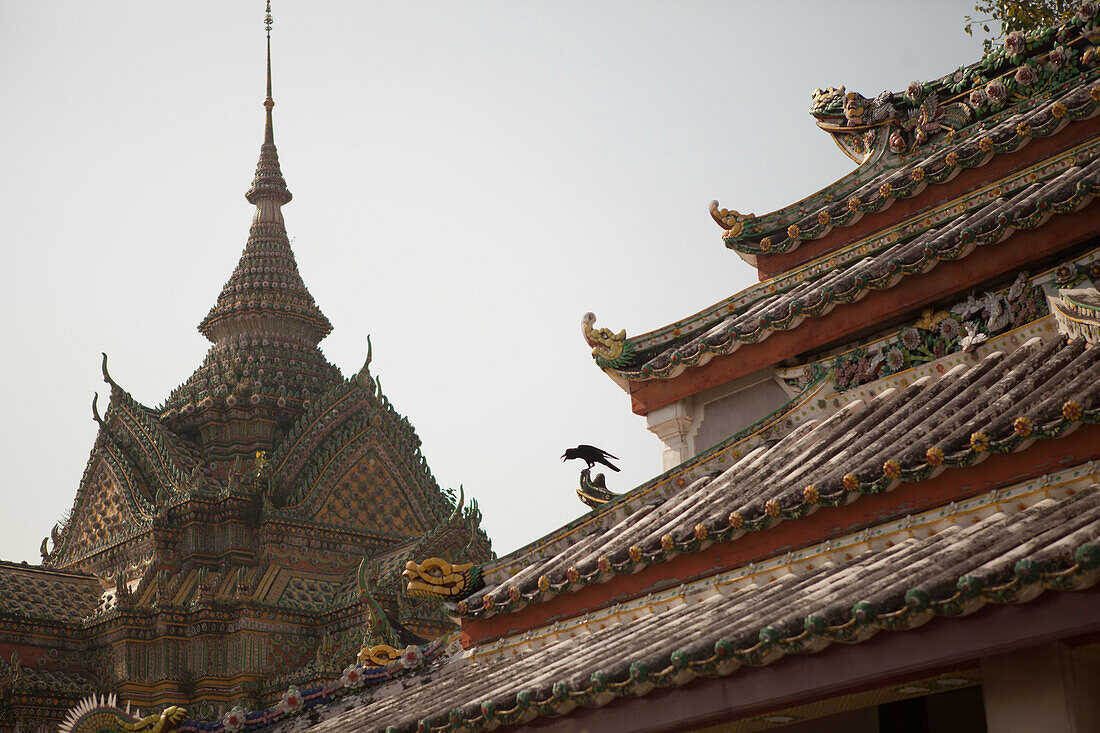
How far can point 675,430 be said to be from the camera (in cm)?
1162

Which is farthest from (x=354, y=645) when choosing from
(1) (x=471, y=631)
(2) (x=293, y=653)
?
(1) (x=471, y=631)

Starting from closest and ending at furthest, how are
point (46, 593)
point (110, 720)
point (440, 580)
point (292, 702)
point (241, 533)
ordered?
point (440, 580) < point (110, 720) < point (292, 702) < point (46, 593) < point (241, 533)

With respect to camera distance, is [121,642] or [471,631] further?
[121,642]

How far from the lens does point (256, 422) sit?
27.2 meters

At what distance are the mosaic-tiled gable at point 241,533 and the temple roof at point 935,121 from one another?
1113 centimetres

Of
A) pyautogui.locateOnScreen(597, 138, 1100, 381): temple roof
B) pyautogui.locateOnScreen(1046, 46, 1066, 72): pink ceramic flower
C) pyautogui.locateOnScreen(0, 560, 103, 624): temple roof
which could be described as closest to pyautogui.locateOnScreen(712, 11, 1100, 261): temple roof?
pyautogui.locateOnScreen(1046, 46, 1066, 72): pink ceramic flower

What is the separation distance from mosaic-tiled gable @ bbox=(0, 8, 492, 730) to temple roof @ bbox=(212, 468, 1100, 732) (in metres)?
11.5

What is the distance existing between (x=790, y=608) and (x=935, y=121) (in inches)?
229

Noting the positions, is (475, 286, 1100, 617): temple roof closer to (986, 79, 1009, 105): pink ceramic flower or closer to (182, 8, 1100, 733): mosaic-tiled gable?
(182, 8, 1100, 733): mosaic-tiled gable

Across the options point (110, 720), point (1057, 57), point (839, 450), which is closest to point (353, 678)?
point (110, 720)

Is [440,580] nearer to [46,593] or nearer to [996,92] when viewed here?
[996,92]

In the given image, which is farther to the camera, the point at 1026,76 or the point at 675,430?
the point at 675,430

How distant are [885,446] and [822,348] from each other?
2.10 metres

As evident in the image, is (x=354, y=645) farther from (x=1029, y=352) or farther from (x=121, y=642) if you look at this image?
(x=1029, y=352)
